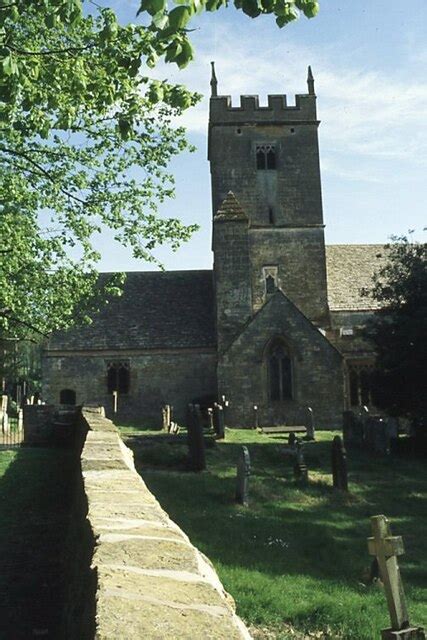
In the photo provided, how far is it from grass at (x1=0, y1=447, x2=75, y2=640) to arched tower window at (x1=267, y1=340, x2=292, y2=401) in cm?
1631

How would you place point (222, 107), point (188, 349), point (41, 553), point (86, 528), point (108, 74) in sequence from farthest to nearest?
point (222, 107), point (188, 349), point (108, 74), point (41, 553), point (86, 528)

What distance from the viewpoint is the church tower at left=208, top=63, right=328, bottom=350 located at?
31.7 meters

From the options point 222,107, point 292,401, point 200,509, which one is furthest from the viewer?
point 222,107

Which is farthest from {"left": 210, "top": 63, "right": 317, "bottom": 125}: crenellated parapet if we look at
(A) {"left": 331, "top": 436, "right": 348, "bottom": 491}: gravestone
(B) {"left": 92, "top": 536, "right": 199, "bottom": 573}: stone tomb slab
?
(B) {"left": 92, "top": 536, "right": 199, "bottom": 573}: stone tomb slab

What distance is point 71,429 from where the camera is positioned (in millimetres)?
16953

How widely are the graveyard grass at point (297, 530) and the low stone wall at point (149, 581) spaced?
2.86m

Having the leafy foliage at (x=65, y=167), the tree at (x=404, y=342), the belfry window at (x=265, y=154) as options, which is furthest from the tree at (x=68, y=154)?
the belfry window at (x=265, y=154)

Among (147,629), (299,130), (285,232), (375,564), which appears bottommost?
(375,564)

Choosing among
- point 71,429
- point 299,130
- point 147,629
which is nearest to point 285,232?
point 299,130

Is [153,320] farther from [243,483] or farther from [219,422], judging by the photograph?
[243,483]

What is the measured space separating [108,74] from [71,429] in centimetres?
1001

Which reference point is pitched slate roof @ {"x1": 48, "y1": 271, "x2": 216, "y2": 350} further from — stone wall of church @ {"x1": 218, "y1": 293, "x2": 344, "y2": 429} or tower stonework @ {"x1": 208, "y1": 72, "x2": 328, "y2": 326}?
tower stonework @ {"x1": 208, "y1": 72, "x2": 328, "y2": 326}

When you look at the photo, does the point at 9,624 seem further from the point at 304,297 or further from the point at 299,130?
the point at 299,130

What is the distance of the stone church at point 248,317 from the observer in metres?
28.0
